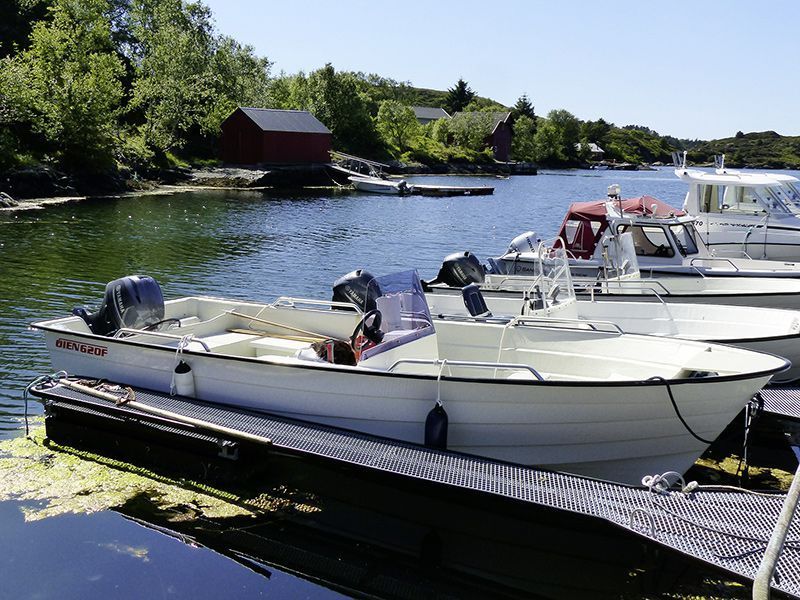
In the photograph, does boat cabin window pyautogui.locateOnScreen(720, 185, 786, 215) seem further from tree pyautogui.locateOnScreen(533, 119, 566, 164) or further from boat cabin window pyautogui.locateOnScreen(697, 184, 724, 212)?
tree pyautogui.locateOnScreen(533, 119, 566, 164)

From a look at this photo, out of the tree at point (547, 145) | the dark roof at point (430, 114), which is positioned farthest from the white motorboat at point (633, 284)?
the dark roof at point (430, 114)

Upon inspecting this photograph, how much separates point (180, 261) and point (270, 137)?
3833 cm

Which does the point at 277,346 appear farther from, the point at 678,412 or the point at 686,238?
the point at 686,238

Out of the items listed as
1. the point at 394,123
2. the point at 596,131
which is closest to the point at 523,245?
the point at 394,123

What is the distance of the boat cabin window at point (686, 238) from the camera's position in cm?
1593

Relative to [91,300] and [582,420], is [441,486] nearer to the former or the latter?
[582,420]

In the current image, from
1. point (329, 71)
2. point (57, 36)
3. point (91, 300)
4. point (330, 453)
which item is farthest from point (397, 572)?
point (329, 71)

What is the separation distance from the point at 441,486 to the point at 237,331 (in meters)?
5.26

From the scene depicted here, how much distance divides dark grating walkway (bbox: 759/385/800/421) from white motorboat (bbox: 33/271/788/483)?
111 cm

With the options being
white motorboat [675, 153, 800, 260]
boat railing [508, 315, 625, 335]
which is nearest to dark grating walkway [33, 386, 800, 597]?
boat railing [508, 315, 625, 335]

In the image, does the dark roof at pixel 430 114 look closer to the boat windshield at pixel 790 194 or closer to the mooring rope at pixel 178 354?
the boat windshield at pixel 790 194

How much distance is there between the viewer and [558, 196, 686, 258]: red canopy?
1623cm

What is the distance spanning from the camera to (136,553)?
7.15 meters

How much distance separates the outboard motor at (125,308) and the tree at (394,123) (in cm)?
7706
